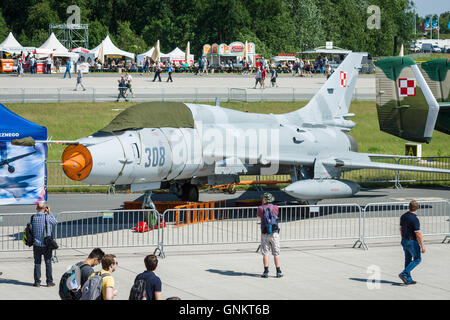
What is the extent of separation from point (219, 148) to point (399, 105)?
10.1 metres

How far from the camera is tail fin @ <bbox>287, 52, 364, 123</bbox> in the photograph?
2675 centimetres

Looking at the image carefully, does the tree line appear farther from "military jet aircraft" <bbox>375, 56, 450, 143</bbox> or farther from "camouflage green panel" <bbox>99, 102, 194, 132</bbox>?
"camouflage green panel" <bbox>99, 102, 194, 132</bbox>

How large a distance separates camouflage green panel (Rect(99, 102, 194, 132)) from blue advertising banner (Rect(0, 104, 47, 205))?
2.82m

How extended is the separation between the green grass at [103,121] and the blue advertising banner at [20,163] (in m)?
12.6

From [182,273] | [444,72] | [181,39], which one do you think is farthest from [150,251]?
[181,39]

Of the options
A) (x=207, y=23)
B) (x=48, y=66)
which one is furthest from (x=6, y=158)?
(x=207, y=23)

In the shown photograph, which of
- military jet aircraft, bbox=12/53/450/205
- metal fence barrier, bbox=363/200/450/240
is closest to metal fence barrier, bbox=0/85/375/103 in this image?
military jet aircraft, bbox=12/53/450/205

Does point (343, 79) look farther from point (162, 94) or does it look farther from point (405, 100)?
point (162, 94)

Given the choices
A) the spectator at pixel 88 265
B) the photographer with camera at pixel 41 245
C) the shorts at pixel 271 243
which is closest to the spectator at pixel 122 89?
the photographer with camera at pixel 41 245

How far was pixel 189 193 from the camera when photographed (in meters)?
23.7

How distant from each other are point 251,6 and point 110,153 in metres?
83.3

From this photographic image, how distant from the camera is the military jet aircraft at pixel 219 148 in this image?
18.9m

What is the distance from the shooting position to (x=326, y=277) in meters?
15.7

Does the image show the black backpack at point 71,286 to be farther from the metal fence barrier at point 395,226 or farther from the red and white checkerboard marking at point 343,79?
the red and white checkerboard marking at point 343,79
